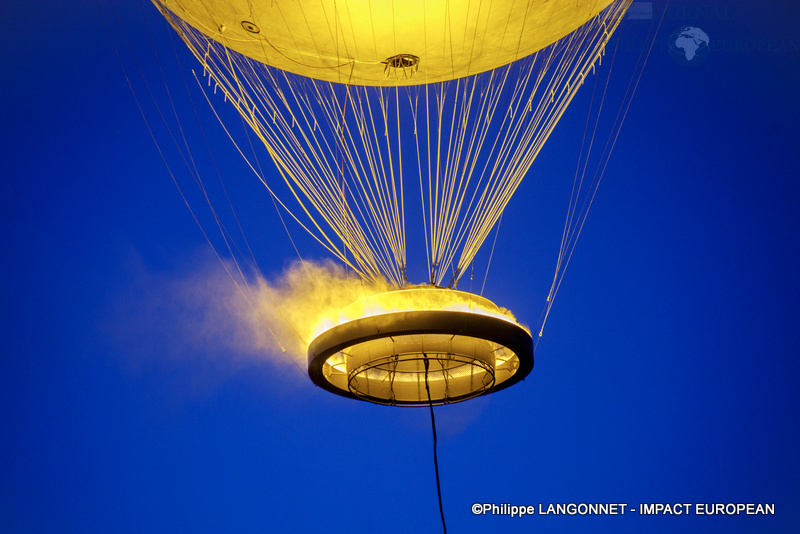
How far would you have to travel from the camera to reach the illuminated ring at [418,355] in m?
8.57

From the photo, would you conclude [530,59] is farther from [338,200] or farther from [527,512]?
[527,512]

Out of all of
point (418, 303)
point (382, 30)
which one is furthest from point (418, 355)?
point (382, 30)

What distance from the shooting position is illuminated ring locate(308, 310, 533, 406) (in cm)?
857

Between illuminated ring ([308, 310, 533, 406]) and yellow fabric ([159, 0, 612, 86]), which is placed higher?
yellow fabric ([159, 0, 612, 86])

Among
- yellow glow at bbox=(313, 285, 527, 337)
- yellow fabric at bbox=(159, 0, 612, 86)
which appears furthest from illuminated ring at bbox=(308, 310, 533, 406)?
yellow fabric at bbox=(159, 0, 612, 86)

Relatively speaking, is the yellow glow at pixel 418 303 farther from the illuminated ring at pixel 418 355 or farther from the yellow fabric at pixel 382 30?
the yellow fabric at pixel 382 30

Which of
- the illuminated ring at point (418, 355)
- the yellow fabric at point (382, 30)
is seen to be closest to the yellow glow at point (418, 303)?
the illuminated ring at point (418, 355)

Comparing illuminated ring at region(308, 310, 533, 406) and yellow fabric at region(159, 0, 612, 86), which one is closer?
illuminated ring at region(308, 310, 533, 406)

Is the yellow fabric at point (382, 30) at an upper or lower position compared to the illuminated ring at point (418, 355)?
upper

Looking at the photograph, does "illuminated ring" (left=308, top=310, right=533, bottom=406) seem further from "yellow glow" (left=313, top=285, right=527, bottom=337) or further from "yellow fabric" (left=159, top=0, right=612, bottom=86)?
"yellow fabric" (left=159, top=0, right=612, bottom=86)

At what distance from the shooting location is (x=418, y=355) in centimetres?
928

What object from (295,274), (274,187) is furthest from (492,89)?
(274,187)

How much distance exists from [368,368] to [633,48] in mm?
17903

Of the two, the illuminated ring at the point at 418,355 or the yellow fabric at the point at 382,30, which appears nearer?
the illuminated ring at the point at 418,355
